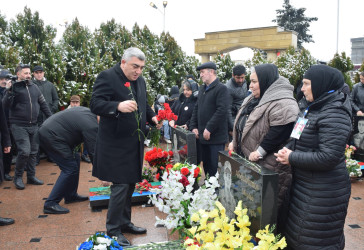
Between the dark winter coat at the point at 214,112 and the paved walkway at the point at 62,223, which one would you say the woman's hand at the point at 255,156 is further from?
the dark winter coat at the point at 214,112

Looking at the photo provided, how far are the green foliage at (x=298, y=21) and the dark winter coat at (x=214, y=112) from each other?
37.3 metres

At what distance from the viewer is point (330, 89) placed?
2527 millimetres

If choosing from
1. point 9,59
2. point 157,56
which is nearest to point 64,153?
point 9,59

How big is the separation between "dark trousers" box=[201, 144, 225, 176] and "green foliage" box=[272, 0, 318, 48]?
37.4 metres

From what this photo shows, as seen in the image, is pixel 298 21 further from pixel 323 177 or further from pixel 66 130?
pixel 323 177

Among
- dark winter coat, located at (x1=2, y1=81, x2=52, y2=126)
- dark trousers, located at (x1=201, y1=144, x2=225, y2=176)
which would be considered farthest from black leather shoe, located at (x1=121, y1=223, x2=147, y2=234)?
dark winter coat, located at (x1=2, y1=81, x2=52, y2=126)

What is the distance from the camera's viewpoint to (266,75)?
3104 millimetres

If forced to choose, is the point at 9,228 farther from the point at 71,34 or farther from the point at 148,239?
the point at 71,34

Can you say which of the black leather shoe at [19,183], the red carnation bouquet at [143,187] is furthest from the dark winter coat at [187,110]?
the black leather shoe at [19,183]

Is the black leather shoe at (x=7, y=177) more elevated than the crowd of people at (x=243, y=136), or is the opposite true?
the crowd of people at (x=243, y=136)

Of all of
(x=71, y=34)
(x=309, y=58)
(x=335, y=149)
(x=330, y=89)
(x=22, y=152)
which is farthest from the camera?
(x=309, y=58)

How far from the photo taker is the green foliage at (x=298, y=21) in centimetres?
3881

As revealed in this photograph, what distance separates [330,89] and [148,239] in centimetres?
239

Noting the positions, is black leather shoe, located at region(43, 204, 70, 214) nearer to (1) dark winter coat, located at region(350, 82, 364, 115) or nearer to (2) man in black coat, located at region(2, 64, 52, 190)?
(2) man in black coat, located at region(2, 64, 52, 190)
